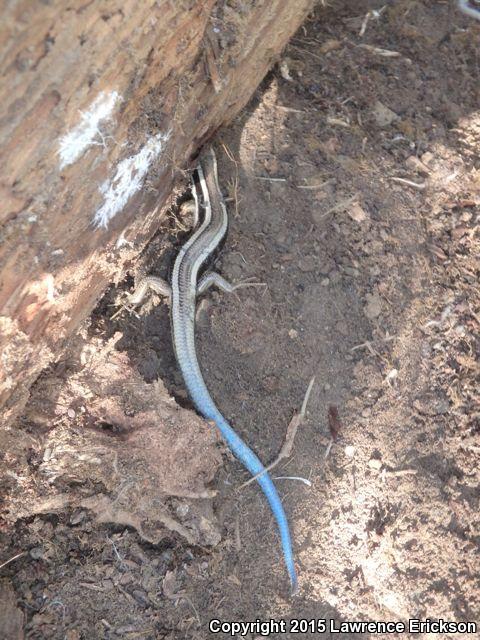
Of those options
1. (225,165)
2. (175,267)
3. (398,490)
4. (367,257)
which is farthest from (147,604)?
(225,165)

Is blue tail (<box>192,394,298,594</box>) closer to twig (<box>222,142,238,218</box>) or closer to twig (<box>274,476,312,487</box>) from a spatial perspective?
twig (<box>274,476,312,487</box>)

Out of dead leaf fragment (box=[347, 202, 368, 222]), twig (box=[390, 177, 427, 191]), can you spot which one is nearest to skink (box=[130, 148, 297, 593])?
dead leaf fragment (box=[347, 202, 368, 222])

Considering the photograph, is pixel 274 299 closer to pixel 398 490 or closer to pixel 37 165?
pixel 398 490

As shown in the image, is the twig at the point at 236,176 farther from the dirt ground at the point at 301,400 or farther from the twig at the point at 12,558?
the twig at the point at 12,558

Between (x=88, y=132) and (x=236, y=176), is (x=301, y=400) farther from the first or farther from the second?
(x=88, y=132)

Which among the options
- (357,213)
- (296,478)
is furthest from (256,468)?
(357,213)
